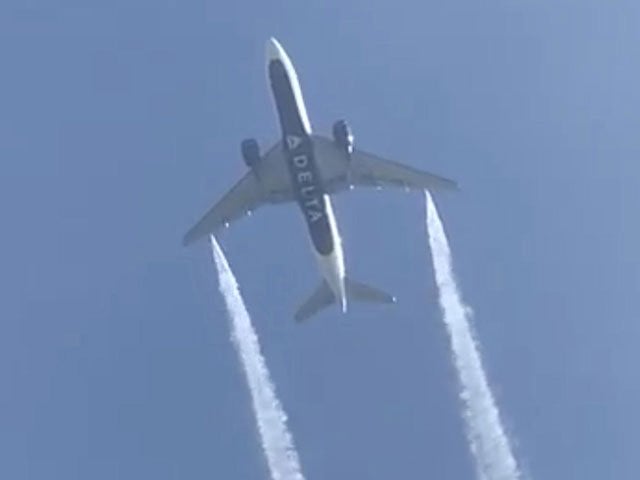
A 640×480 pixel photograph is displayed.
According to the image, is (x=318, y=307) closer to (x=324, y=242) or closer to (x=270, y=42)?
(x=324, y=242)

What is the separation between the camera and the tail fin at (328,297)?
164625mm

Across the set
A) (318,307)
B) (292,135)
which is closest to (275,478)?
(318,307)

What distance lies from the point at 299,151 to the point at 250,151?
10.7ft

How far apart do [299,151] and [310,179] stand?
1.89 metres

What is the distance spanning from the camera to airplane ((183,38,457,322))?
530 feet

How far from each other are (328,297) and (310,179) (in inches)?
333

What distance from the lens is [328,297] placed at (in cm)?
16550

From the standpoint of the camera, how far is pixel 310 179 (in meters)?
162

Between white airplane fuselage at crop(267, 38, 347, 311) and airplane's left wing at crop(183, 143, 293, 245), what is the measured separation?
1239 mm

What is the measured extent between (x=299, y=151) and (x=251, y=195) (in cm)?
525

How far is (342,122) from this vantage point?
529 feet

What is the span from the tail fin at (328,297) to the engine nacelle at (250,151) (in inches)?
368

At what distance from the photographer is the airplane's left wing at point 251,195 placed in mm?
163500

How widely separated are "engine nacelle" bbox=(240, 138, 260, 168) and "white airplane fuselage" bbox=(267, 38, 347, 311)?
6.02 feet
